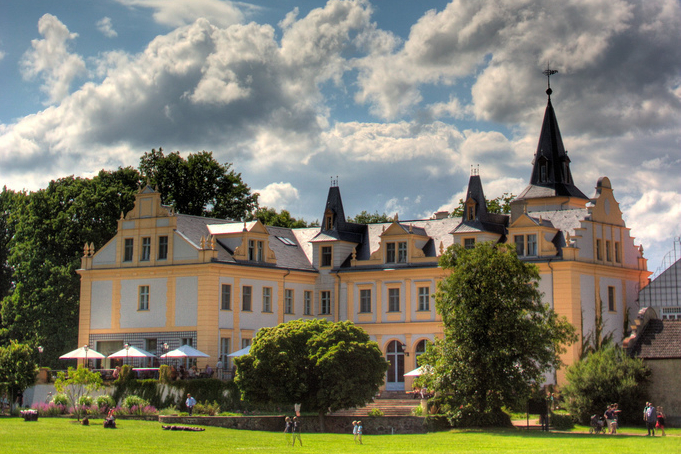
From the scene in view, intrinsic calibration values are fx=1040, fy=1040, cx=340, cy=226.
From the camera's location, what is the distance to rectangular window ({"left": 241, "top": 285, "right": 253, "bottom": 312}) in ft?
196

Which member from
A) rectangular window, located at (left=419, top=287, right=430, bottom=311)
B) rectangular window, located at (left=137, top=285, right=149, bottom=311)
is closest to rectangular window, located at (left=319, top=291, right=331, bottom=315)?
rectangular window, located at (left=419, top=287, right=430, bottom=311)

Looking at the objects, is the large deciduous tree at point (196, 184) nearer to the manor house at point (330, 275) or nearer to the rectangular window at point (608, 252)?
the manor house at point (330, 275)

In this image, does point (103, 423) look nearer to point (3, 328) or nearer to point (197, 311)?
point (197, 311)

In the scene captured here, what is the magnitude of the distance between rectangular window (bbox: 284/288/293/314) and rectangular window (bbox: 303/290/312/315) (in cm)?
111

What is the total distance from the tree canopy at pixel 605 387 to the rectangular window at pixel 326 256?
19652 mm

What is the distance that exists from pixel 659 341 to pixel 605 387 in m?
5.06

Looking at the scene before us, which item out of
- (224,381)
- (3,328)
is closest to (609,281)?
(224,381)

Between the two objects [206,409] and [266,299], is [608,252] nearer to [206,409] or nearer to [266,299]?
[266,299]

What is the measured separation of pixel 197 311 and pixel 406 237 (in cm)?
1311

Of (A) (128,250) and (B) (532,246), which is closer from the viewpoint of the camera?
(B) (532,246)

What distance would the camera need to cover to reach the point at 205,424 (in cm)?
4622

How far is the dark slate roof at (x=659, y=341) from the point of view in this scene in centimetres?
5022

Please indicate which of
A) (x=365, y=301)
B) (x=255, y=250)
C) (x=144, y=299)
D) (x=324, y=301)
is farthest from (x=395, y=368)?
(x=144, y=299)

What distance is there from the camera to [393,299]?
61.8 metres
